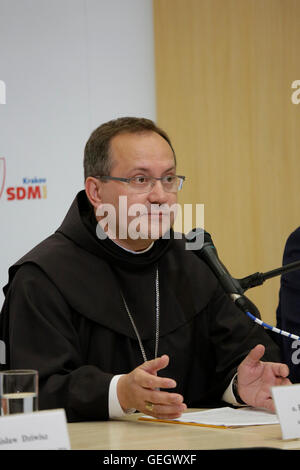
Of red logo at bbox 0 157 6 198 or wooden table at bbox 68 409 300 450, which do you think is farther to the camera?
red logo at bbox 0 157 6 198

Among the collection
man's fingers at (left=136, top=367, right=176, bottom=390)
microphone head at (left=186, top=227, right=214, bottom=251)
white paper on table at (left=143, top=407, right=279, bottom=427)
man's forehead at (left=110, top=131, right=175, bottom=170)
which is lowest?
white paper on table at (left=143, top=407, right=279, bottom=427)

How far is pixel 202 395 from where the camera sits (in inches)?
104

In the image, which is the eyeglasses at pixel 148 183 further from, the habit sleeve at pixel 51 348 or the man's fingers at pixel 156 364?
the man's fingers at pixel 156 364

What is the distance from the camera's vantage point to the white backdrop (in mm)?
4645

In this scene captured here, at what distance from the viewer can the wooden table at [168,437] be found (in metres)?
1.60

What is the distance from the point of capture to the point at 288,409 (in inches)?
63.4

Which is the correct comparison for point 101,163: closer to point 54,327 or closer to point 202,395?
point 54,327

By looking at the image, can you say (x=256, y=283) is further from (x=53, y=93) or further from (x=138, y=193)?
(x=53, y=93)

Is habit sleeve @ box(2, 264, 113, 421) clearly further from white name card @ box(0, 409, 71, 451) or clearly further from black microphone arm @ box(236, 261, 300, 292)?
white name card @ box(0, 409, 71, 451)

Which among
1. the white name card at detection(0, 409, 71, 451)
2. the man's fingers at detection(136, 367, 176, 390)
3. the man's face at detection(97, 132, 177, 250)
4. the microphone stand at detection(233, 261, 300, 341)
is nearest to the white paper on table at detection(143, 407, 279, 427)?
the man's fingers at detection(136, 367, 176, 390)

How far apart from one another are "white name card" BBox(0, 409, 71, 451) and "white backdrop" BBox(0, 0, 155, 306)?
3286mm

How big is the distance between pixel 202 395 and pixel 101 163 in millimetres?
929

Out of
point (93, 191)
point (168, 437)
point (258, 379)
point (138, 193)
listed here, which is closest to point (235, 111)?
point (93, 191)

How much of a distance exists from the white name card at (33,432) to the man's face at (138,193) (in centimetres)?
126
